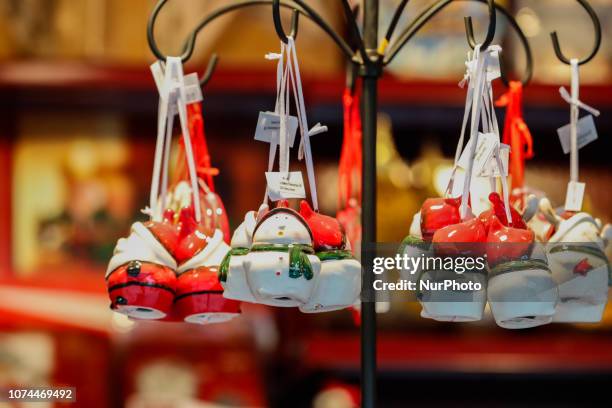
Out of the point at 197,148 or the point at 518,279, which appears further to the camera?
the point at 197,148

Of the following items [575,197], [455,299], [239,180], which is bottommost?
[455,299]

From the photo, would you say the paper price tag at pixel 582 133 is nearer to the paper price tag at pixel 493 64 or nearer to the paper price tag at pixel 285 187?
the paper price tag at pixel 493 64

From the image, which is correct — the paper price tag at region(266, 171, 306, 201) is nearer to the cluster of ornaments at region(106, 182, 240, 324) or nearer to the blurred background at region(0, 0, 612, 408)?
the cluster of ornaments at region(106, 182, 240, 324)

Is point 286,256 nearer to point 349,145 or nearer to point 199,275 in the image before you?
point 199,275

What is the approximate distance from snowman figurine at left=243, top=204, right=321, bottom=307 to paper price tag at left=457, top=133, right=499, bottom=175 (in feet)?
0.63

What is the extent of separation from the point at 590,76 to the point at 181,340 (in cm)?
130

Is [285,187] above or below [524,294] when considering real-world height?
above

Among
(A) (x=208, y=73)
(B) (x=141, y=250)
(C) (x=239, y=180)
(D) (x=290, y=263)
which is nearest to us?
(D) (x=290, y=263)

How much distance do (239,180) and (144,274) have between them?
57.8 inches

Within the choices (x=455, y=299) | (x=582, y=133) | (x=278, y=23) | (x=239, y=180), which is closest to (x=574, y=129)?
(x=582, y=133)

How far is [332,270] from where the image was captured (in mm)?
959

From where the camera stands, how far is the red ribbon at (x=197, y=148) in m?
1.14

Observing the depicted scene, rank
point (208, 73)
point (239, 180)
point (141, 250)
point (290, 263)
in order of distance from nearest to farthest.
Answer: point (290, 263)
point (141, 250)
point (208, 73)
point (239, 180)

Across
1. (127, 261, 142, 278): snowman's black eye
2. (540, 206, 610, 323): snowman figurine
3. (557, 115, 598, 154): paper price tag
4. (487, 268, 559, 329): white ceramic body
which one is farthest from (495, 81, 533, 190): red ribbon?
(127, 261, 142, 278): snowman's black eye
